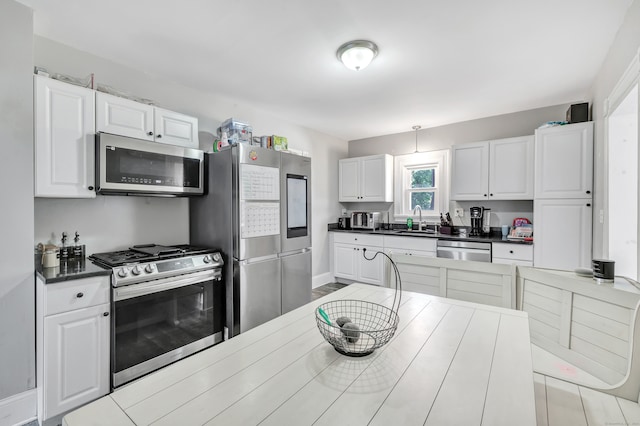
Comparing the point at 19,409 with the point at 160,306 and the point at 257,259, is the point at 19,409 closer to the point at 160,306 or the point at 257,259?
the point at 160,306

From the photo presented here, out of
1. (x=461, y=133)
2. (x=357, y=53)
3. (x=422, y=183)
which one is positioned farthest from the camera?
(x=422, y=183)

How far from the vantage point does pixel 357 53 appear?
220cm

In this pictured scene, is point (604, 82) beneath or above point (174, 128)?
above

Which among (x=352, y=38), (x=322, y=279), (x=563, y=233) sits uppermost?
(x=352, y=38)

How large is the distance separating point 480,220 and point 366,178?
181cm

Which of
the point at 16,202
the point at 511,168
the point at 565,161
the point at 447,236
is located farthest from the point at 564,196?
the point at 16,202

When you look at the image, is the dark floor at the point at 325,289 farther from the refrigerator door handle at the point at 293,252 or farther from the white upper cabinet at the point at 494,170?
the white upper cabinet at the point at 494,170

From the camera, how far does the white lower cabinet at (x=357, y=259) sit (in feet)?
14.0

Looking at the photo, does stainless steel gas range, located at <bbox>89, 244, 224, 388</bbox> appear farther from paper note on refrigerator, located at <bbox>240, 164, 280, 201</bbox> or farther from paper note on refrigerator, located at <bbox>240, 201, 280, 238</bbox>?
paper note on refrigerator, located at <bbox>240, 164, 280, 201</bbox>

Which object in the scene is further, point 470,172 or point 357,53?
point 470,172

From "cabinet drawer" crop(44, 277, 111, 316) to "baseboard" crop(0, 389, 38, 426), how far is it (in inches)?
24.5

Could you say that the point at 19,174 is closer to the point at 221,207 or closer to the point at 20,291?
the point at 20,291

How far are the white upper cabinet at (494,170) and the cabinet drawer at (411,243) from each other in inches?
28.7

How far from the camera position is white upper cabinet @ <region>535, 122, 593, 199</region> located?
9.37 ft
